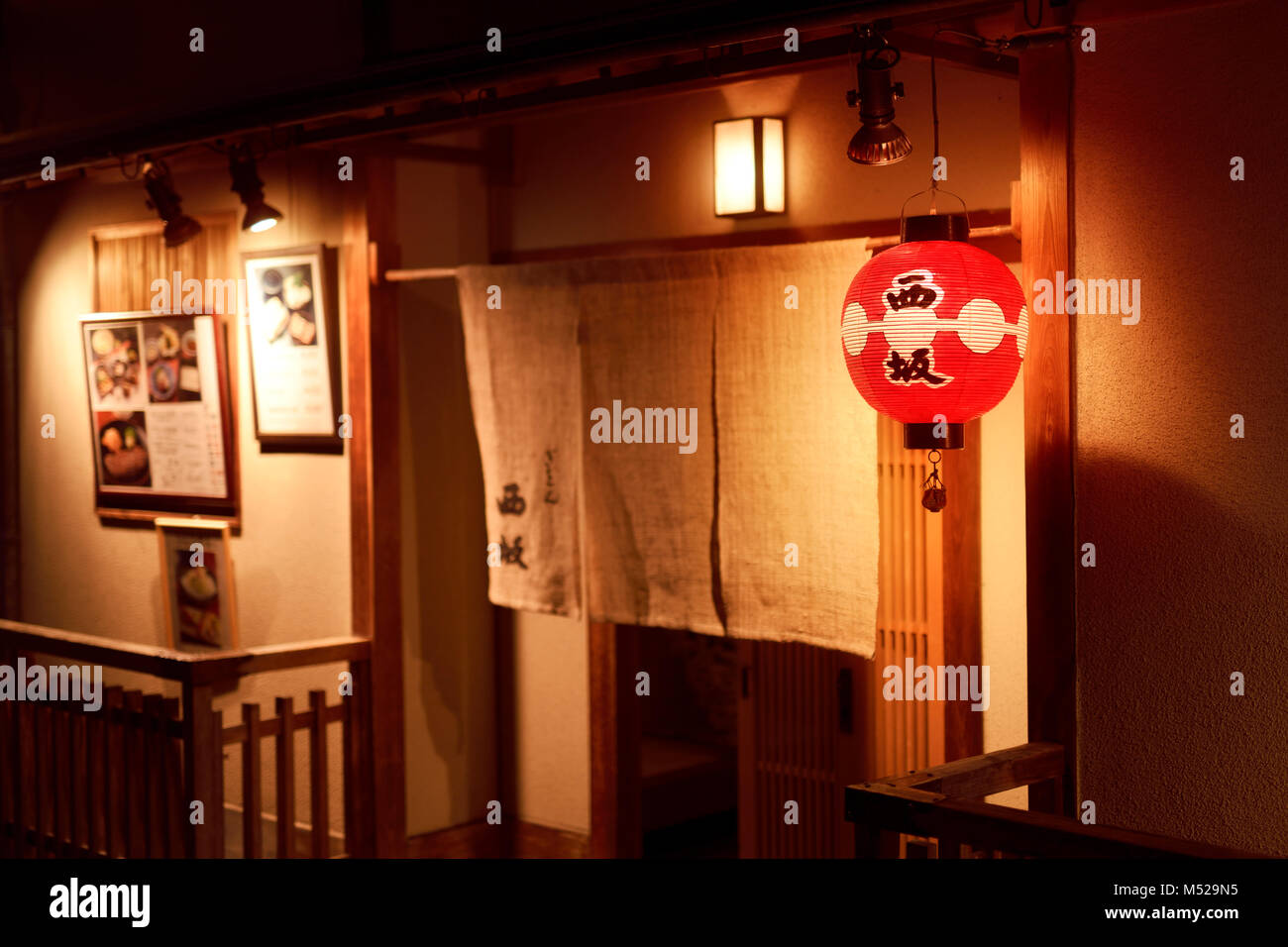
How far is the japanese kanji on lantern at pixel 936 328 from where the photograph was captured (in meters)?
4.43

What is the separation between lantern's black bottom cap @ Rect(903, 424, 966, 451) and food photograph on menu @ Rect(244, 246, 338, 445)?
390 centimetres

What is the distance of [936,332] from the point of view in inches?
174

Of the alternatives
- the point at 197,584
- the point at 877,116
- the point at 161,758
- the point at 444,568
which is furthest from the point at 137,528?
the point at 877,116

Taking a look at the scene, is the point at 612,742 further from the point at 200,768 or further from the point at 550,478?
the point at 200,768

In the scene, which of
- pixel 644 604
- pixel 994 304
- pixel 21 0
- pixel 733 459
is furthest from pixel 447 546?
pixel 21 0

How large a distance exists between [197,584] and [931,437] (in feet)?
18.0

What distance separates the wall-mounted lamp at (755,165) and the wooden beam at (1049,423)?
173 cm

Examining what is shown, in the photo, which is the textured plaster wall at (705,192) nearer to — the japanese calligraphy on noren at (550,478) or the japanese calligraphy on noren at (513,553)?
the japanese calligraphy on noren at (513,553)

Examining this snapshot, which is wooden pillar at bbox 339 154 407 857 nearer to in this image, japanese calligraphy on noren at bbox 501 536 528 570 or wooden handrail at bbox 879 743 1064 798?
japanese calligraphy on noren at bbox 501 536 528 570

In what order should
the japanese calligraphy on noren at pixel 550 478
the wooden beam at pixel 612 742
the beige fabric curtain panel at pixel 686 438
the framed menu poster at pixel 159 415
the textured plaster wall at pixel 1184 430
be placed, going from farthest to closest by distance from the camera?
the framed menu poster at pixel 159 415 → the wooden beam at pixel 612 742 → the japanese calligraphy on noren at pixel 550 478 → the beige fabric curtain panel at pixel 686 438 → the textured plaster wall at pixel 1184 430

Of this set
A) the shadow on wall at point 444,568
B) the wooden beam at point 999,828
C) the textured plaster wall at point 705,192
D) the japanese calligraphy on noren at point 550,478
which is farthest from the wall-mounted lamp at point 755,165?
the wooden beam at point 999,828

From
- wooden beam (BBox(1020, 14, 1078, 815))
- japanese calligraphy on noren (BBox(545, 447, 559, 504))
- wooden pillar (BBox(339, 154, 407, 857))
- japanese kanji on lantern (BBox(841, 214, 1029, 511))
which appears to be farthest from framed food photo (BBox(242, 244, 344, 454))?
wooden beam (BBox(1020, 14, 1078, 815))

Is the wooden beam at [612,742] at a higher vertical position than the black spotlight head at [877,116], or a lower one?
lower

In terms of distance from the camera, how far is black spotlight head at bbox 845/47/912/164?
184 inches
